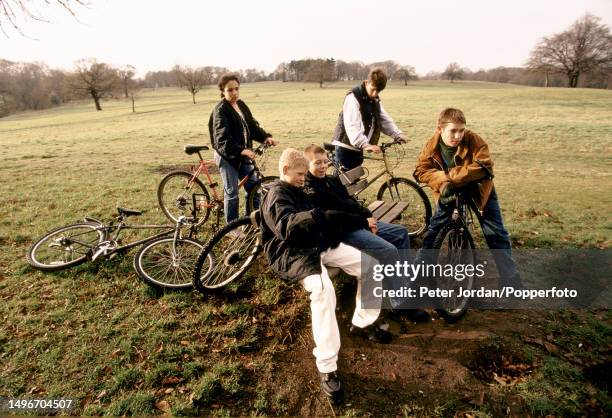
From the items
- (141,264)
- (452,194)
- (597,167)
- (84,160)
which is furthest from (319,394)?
(84,160)

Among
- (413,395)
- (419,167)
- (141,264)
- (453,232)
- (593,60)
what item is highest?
(593,60)

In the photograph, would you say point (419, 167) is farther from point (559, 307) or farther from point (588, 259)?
point (588, 259)

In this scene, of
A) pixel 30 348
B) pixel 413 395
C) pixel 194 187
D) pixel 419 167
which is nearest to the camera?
pixel 413 395

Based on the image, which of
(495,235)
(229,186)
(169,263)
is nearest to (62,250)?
(169,263)

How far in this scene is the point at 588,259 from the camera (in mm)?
5141

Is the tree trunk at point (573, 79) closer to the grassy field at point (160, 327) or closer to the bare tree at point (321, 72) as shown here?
the bare tree at point (321, 72)

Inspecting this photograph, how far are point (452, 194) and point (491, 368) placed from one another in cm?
181

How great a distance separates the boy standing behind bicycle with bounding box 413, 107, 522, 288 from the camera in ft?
12.6

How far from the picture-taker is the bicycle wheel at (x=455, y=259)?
381 cm

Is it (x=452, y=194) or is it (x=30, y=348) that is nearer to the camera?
(x=30, y=348)

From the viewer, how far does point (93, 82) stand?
61.2 meters

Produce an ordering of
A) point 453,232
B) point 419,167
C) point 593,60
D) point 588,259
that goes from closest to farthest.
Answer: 1. point 453,232
2. point 419,167
3. point 588,259
4. point 593,60

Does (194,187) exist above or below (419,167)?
below

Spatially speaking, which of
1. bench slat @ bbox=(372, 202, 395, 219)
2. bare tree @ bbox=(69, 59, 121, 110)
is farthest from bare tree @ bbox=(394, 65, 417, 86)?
bench slat @ bbox=(372, 202, 395, 219)
